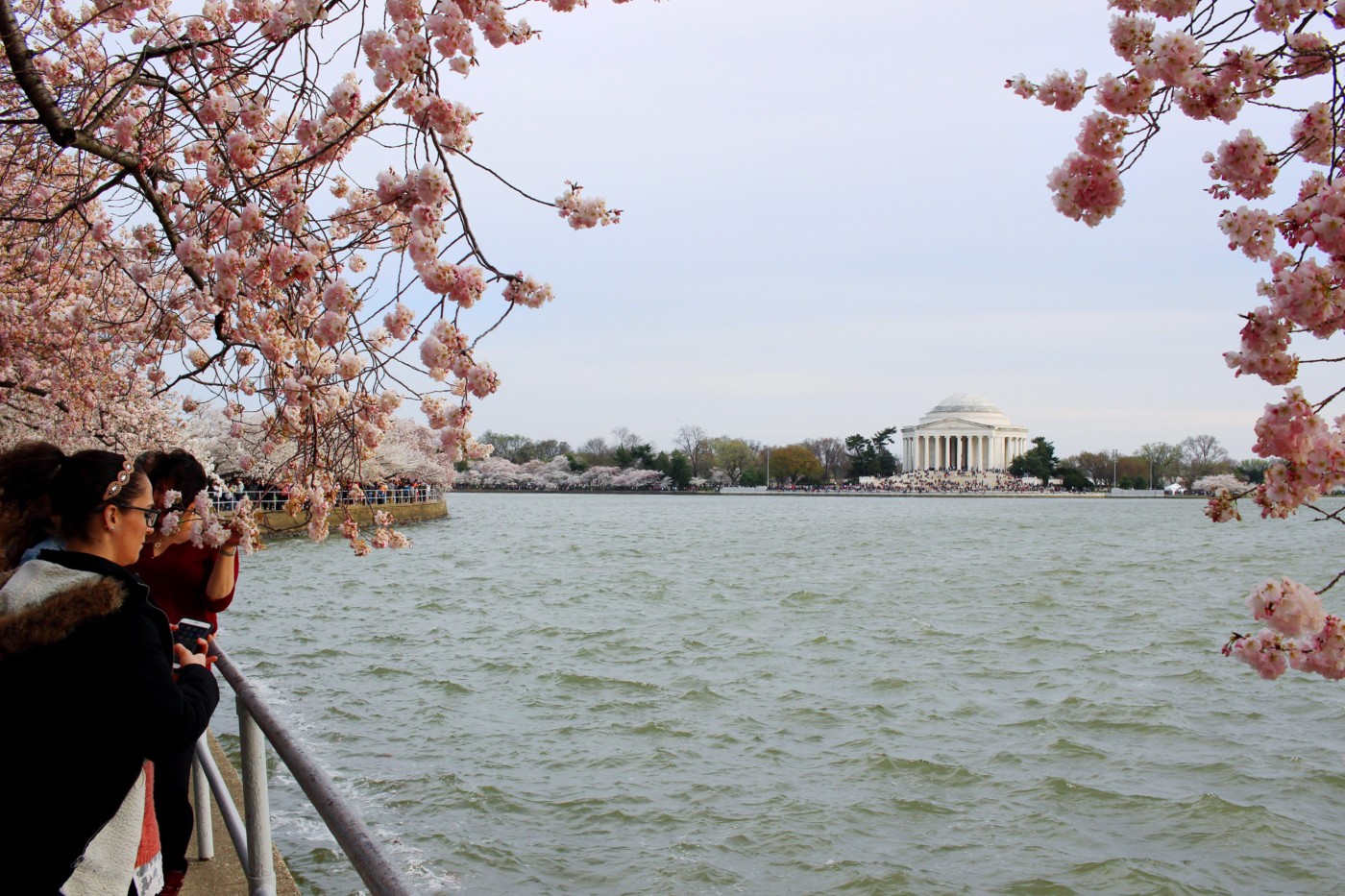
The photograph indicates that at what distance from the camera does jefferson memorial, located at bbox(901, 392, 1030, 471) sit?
128 m

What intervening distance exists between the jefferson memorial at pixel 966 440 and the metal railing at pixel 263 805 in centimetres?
12888

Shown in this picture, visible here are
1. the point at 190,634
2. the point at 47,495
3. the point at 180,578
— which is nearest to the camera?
the point at 47,495

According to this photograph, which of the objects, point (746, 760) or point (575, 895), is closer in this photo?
point (575, 895)

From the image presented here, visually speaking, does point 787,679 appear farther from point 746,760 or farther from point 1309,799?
point 1309,799

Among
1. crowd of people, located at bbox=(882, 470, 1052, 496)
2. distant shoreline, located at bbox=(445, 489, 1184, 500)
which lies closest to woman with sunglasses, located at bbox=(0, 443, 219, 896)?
distant shoreline, located at bbox=(445, 489, 1184, 500)

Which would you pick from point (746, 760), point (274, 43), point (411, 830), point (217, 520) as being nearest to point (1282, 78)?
point (274, 43)

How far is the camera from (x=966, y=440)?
128 m

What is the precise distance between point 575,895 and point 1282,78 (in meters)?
5.67

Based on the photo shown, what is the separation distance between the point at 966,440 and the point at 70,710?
432 ft

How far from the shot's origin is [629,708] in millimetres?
11133

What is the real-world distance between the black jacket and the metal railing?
271 millimetres

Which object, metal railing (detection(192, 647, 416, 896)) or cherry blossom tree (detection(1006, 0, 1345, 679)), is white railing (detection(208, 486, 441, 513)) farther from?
cherry blossom tree (detection(1006, 0, 1345, 679))

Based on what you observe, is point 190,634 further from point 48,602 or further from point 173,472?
point 48,602

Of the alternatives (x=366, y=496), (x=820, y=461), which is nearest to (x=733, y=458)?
→ (x=820, y=461)
